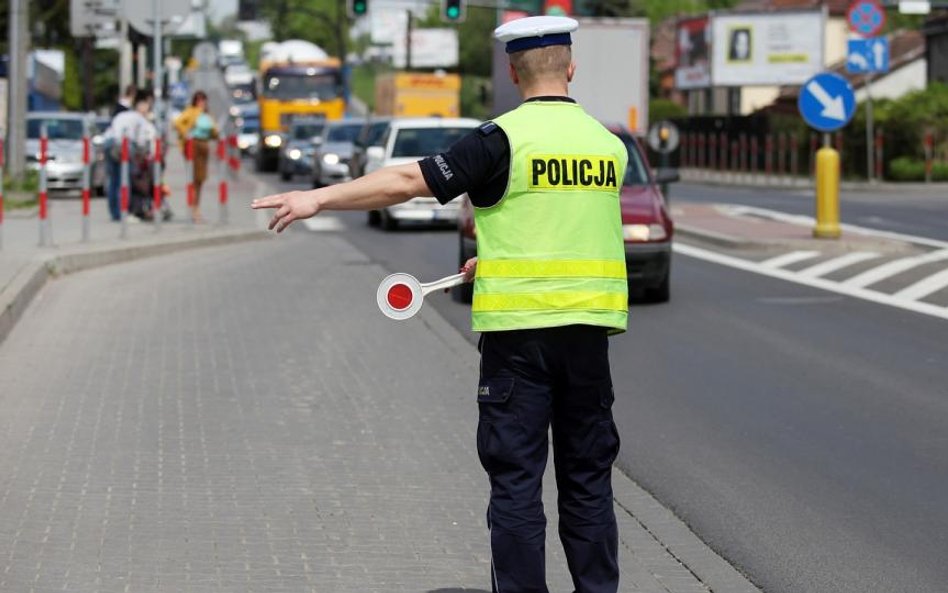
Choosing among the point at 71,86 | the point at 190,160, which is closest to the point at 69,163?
the point at 190,160

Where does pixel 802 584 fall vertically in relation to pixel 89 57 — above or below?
below

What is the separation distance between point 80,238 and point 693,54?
58619 mm

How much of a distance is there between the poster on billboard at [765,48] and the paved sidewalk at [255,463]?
183ft

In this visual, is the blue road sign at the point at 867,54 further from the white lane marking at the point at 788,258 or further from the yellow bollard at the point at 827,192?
the white lane marking at the point at 788,258

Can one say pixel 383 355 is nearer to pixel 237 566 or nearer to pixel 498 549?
pixel 237 566

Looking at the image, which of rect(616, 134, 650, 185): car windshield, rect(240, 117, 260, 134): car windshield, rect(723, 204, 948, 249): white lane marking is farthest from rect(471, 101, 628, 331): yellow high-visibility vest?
rect(240, 117, 260, 134): car windshield

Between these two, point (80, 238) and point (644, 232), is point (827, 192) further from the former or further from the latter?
point (80, 238)

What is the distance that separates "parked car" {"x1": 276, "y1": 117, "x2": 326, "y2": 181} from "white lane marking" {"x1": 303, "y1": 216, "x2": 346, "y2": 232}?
1521 cm

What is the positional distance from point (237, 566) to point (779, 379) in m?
5.54

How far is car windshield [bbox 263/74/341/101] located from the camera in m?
58.2

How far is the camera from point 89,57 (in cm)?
5906

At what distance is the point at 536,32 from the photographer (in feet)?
16.2

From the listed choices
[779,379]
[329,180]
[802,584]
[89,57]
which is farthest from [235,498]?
[89,57]

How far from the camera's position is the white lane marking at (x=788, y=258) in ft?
65.4
